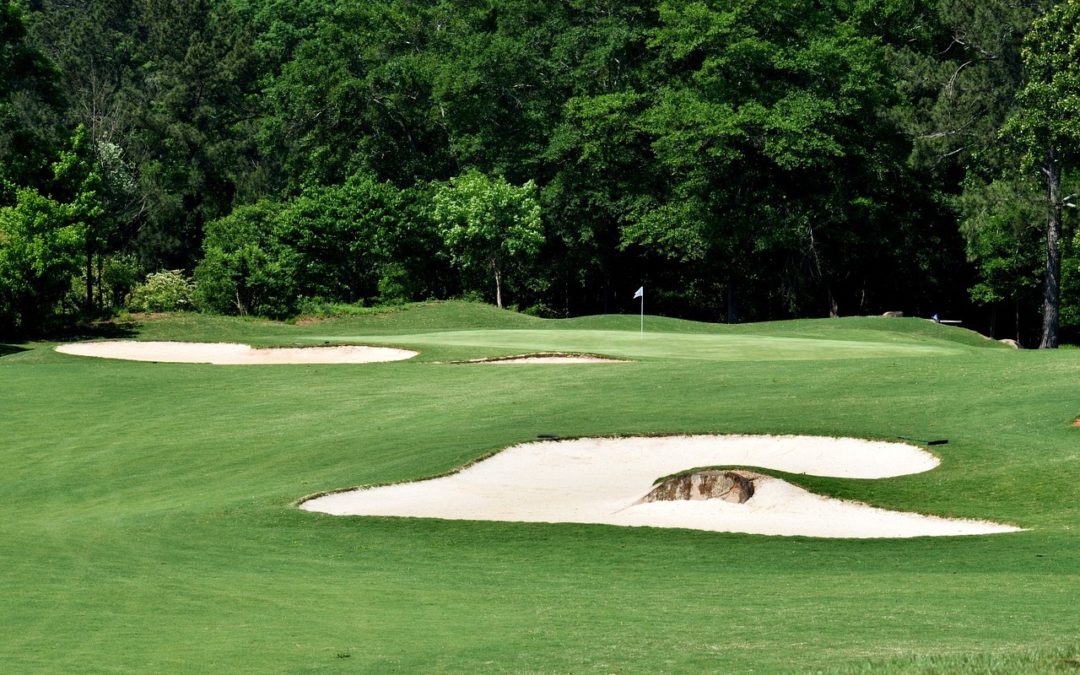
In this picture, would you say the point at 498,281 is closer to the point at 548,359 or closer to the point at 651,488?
the point at 548,359

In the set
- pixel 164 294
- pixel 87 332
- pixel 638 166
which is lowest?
pixel 87 332

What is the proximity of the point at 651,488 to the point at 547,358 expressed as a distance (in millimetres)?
18206

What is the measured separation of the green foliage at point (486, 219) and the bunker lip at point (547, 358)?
3032 cm

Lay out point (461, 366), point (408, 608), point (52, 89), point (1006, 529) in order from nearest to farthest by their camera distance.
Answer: point (408, 608) → point (1006, 529) → point (461, 366) → point (52, 89)

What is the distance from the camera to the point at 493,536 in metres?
21.0

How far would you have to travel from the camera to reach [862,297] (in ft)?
277

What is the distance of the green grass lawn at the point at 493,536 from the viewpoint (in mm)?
12727

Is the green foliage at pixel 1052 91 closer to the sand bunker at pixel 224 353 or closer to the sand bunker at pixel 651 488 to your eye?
the sand bunker at pixel 224 353

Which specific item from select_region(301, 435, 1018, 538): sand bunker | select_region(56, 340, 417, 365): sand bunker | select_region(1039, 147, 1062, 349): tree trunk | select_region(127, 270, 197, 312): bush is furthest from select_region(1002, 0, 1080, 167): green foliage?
select_region(127, 270, 197, 312): bush

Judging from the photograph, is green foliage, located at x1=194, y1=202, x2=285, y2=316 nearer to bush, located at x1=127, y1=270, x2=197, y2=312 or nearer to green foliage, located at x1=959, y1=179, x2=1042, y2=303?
bush, located at x1=127, y1=270, x2=197, y2=312

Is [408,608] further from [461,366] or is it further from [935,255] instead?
[935,255]

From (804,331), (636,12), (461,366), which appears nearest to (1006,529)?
(461,366)

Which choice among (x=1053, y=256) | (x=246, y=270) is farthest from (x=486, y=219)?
(x=1053, y=256)

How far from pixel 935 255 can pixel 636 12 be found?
852 inches
